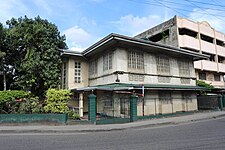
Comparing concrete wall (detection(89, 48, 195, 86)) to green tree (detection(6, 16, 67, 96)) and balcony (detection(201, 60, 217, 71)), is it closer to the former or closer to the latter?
green tree (detection(6, 16, 67, 96))

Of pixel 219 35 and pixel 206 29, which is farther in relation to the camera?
pixel 219 35

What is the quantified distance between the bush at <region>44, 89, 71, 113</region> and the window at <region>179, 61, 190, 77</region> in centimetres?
1138

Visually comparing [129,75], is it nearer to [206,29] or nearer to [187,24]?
[187,24]

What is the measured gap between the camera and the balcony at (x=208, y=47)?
32.9 meters

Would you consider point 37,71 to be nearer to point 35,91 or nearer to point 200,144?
point 35,91

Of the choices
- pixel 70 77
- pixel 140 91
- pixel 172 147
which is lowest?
pixel 172 147

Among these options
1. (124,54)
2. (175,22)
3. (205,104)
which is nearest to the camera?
(124,54)

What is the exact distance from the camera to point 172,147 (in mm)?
6379

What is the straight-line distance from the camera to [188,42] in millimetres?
30172

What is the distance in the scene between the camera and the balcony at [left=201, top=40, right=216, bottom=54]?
32.9 meters

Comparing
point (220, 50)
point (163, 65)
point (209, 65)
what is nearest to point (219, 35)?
point (220, 50)

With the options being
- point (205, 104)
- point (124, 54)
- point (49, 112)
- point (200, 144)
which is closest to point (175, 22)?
point (205, 104)

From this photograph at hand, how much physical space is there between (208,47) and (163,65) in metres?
19.7

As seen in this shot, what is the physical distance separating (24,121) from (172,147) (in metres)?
8.84
